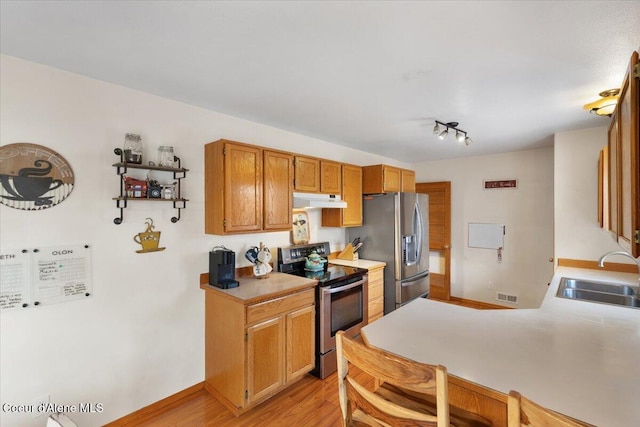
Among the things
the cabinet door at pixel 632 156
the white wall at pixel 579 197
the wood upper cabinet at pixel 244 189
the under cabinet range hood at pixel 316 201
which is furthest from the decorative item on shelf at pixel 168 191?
the white wall at pixel 579 197

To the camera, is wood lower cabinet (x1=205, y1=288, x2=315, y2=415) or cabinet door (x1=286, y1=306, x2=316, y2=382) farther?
cabinet door (x1=286, y1=306, x2=316, y2=382)

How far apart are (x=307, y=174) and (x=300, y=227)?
0.65 metres

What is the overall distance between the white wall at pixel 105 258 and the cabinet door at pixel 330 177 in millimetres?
1156

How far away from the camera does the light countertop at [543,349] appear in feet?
3.24

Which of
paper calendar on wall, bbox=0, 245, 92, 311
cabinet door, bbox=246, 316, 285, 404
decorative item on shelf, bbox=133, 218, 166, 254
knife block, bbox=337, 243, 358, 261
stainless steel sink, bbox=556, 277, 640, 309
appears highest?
decorative item on shelf, bbox=133, 218, 166, 254

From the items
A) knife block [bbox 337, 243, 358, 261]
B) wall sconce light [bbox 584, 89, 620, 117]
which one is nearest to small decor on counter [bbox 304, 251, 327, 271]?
knife block [bbox 337, 243, 358, 261]

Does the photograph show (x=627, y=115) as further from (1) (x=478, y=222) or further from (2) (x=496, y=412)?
(1) (x=478, y=222)

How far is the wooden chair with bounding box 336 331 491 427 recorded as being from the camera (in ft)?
3.01

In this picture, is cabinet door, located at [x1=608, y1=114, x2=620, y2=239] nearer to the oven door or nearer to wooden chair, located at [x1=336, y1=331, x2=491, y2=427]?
wooden chair, located at [x1=336, y1=331, x2=491, y2=427]

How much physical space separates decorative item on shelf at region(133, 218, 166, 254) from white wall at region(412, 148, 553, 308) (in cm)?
440

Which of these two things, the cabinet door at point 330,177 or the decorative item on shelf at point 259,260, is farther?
the cabinet door at point 330,177

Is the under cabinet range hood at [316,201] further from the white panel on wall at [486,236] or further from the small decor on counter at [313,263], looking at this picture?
the white panel on wall at [486,236]

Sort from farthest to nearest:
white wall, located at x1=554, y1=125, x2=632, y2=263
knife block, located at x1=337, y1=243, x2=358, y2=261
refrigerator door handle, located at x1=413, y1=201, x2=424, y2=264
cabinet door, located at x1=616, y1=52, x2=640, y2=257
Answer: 1. refrigerator door handle, located at x1=413, y1=201, x2=424, y2=264
2. knife block, located at x1=337, y1=243, x2=358, y2=261
3. white wall, located at x1=554, y1=125, x2=632, y2=263
4. cabinet door, located at x1=616, y1=52, x2=640, y2=257

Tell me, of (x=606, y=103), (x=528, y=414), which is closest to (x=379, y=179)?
(x=606, y=103)
